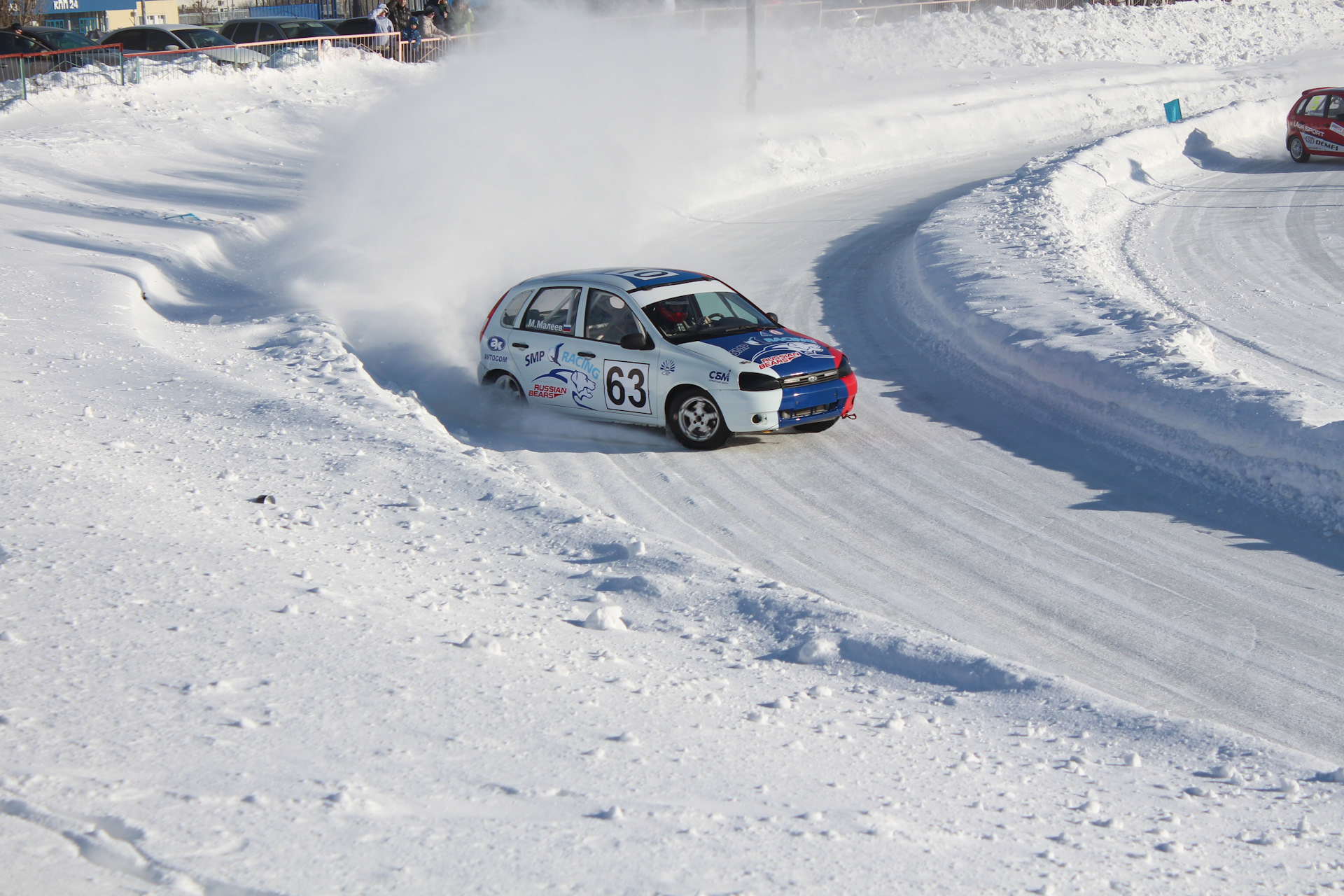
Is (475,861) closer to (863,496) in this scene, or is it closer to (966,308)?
(863,496)

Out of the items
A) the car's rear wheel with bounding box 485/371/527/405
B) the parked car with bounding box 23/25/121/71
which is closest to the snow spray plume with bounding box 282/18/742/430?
the car's rear wheel with bounding box 485/371/527/405

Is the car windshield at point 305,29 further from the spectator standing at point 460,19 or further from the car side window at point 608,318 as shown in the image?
the car side window at point 608,318

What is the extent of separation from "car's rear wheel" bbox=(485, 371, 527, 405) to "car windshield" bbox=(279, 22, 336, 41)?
28.2 metres

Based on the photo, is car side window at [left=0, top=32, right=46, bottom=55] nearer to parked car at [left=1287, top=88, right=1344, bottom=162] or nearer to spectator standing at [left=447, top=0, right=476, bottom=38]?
spectator standing at [left=447, top=0, right=476, bottom=38]

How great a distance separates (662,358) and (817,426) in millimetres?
1569

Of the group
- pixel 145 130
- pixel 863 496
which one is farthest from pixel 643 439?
pixel 145 130

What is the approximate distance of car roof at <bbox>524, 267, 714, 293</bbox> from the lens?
11.3m

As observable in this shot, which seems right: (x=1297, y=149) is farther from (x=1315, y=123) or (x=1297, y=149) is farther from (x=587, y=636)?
(x=587, y=636)

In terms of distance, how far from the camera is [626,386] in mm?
10812

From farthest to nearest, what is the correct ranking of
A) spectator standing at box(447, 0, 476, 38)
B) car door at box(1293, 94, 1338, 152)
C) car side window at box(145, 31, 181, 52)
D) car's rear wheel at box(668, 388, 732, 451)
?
1. spectator standing at box(447, 0, 476, 38)
2. car side window at box(145, 31, 181, 52)
3. car door at box(1293, 94, 1338, 152)
4. car's rear wheel at box(668, 388, 732, 451)

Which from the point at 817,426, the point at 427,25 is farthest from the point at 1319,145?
the point at 427,25

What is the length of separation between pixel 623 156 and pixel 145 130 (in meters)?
11.1

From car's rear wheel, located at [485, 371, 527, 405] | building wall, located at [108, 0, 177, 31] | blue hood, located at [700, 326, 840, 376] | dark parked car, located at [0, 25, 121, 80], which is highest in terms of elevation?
A: building wall, located at [108, 0, 177, 31]

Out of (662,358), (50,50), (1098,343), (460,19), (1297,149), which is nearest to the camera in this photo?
(662,358)
